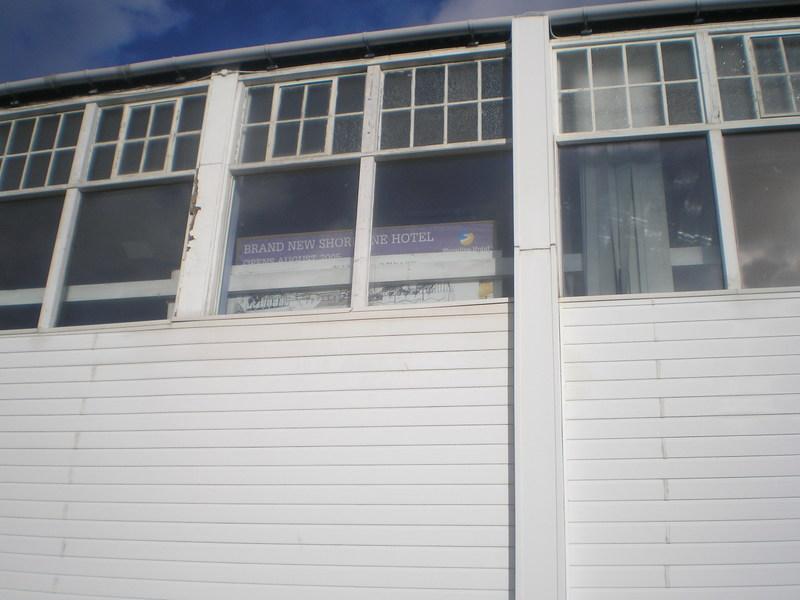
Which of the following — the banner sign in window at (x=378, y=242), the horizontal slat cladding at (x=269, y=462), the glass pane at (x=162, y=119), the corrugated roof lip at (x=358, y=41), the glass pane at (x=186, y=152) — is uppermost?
the corrugated roof lip at (x=358, y=41)

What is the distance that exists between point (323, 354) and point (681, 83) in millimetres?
3524

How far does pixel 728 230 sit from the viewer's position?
4879 mm

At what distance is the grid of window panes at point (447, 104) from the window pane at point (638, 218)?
2.24 ft

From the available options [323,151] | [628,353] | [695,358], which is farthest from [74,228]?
[695,358]

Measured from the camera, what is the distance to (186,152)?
6.14m

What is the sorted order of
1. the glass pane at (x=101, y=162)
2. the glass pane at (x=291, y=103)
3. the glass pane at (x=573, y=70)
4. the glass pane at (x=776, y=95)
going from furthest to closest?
the glass pane at (x=101, y=162), the glass pane at (x=291, y=103), the glass pane at (x=573, y=70), the glass pane at (x=776, y=95)

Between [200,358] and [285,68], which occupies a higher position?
[285,68]

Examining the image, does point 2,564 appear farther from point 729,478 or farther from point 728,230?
point 728,230

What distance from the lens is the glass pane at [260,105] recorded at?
20.1ft

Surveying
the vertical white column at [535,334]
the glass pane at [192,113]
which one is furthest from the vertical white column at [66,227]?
the vertical white column at [535,334]

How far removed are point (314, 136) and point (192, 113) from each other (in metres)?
1.25

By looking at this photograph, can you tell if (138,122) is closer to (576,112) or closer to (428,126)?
(428,126)

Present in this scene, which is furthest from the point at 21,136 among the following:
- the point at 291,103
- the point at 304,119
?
the point at 304,119

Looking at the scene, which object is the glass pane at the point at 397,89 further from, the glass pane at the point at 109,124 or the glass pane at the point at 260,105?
the glass pane at the point at 109,124
